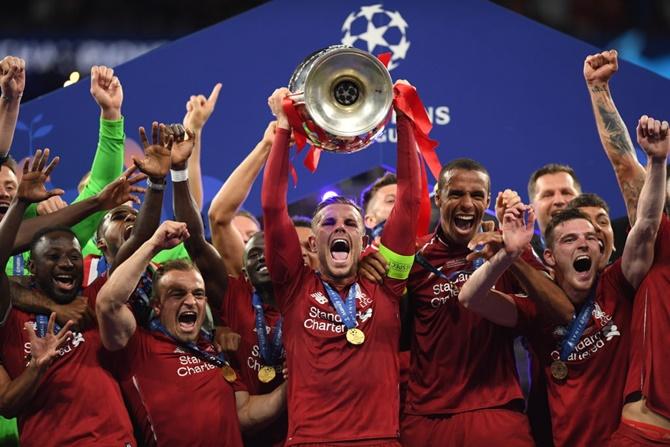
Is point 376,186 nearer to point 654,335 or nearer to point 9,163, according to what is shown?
point 9,163

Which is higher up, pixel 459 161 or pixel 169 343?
pixel 459 161

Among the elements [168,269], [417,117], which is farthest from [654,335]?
[168,269]

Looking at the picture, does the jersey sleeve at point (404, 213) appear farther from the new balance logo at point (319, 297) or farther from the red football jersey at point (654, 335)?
the red football jersey at point (654, 335)

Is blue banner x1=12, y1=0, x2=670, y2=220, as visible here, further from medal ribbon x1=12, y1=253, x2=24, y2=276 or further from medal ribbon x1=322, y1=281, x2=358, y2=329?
medal ribbon x1=322, y1=281, x2=358, y2=329

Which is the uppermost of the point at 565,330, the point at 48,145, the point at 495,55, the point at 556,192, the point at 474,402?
the point at 495,55

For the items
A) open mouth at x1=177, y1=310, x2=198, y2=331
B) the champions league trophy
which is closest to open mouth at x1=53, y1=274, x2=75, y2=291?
open mouth at x1=177, y1=310, x2=198, y2=331

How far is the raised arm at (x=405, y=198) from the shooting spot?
12.9 feet

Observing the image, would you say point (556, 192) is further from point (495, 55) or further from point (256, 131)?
point (256, 131)

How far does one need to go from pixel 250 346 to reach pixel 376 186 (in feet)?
4.34

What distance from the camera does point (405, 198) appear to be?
3928 mm

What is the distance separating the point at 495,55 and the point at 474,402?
2.41 metres

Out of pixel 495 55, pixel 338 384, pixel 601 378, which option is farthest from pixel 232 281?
pixel 495 55

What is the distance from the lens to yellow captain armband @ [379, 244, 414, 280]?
396cm

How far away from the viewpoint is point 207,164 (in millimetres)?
5699
